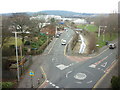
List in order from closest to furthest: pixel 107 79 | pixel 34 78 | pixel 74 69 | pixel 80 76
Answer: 1. pixel 107 79
2. pixel 34 78
3. pixel 80 76
4. pixel 74 69

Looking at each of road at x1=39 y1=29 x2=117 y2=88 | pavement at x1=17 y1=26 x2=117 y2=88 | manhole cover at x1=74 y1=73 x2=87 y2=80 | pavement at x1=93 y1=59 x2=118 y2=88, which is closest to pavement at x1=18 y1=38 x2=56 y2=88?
pavement at x1=17 y1=26 x2=117 y2=88

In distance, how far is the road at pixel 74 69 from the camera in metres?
11.8

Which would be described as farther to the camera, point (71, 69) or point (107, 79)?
point (71, 69)

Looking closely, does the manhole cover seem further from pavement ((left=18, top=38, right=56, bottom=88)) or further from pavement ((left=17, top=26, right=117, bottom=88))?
pavement ((left=18, top=38, right=56, bottom=88))

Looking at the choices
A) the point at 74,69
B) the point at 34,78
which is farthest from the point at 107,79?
the point at 34,78

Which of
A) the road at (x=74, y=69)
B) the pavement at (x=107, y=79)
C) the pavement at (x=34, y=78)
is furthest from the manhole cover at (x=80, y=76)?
the pavement at (x=34, y=78)

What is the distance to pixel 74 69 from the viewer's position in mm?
14812

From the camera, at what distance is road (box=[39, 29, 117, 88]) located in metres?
11.8

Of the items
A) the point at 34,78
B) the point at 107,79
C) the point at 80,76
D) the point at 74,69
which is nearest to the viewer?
the point at 107,79

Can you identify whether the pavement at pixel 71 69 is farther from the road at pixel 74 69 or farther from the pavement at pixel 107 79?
the pavement at pixel 107 79

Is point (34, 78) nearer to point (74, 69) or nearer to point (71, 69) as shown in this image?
point (71, 69)

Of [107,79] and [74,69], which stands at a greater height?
[74,69]

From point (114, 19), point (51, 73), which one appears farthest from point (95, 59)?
point (114, 19)

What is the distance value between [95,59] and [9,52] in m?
11.5
